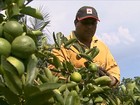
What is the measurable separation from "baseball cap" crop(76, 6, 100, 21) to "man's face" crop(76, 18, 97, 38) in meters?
0.04

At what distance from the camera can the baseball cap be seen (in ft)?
9.78

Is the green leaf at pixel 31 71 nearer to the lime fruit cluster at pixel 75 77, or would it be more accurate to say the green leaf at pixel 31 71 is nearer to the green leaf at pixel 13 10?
the green leaf at pixel 13 10

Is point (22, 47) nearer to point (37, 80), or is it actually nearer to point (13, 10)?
point (13, 10)

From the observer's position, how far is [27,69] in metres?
1.18

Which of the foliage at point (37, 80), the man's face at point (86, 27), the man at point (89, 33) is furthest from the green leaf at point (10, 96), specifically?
the man's face at point (86, 27)

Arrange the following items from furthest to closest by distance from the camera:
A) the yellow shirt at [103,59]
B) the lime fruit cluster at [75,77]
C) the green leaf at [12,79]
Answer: the yellow shirt at [103,59] < the lime fruit cluster at [75,77] < the green leaf at [12,79]

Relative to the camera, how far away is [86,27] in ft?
9.79

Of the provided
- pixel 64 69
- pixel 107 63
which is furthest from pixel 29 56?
pixel 107 63

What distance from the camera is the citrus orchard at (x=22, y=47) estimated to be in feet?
3.86

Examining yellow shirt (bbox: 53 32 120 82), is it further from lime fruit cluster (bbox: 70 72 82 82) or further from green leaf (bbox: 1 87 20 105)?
green leaf (bbox: 1 87 20 105)

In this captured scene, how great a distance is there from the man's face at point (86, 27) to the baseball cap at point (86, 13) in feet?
0.12

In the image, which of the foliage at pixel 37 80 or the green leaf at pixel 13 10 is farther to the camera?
the green leaf at pixel 13 10

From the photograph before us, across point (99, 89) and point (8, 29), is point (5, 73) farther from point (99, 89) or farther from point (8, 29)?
point (99, 89)

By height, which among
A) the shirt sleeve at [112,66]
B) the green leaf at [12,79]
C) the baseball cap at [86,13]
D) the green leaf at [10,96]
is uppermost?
the green leaf at [12,79]
